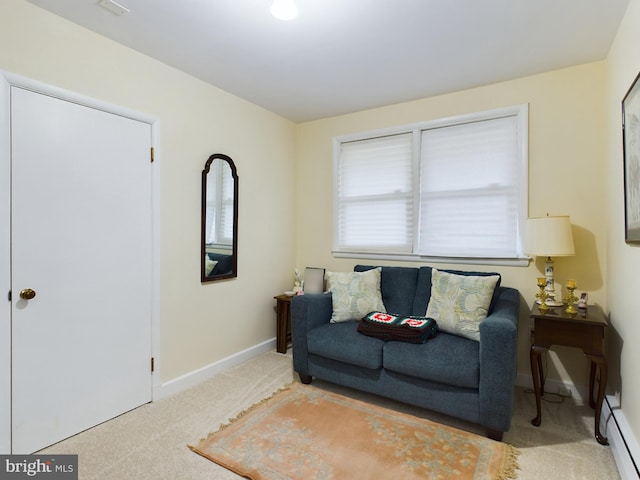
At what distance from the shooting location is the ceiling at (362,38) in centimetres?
196

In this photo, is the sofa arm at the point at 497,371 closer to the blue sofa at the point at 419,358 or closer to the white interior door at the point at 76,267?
the blue sofa at the point at 419,358

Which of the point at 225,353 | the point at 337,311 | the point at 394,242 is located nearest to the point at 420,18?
the point at 394,242

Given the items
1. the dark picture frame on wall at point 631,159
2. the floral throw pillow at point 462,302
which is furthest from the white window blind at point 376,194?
the dark picture frame on wall at point 631,159

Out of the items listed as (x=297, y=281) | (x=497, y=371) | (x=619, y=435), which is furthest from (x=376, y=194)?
(x=619, y=435)

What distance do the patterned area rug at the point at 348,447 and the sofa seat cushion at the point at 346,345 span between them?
337 mm

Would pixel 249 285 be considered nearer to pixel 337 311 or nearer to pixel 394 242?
pixel 337 311

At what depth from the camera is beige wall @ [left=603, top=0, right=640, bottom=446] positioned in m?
1.79

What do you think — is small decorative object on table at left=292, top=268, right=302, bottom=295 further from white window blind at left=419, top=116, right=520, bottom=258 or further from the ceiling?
the ceiling

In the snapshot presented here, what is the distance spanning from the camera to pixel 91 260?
2.20m

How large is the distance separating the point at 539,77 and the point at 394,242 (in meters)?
1.79

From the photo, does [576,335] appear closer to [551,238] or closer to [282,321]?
[551,238]

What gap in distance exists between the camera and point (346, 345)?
254 cm

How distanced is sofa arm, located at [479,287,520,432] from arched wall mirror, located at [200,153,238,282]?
6.98 ft
